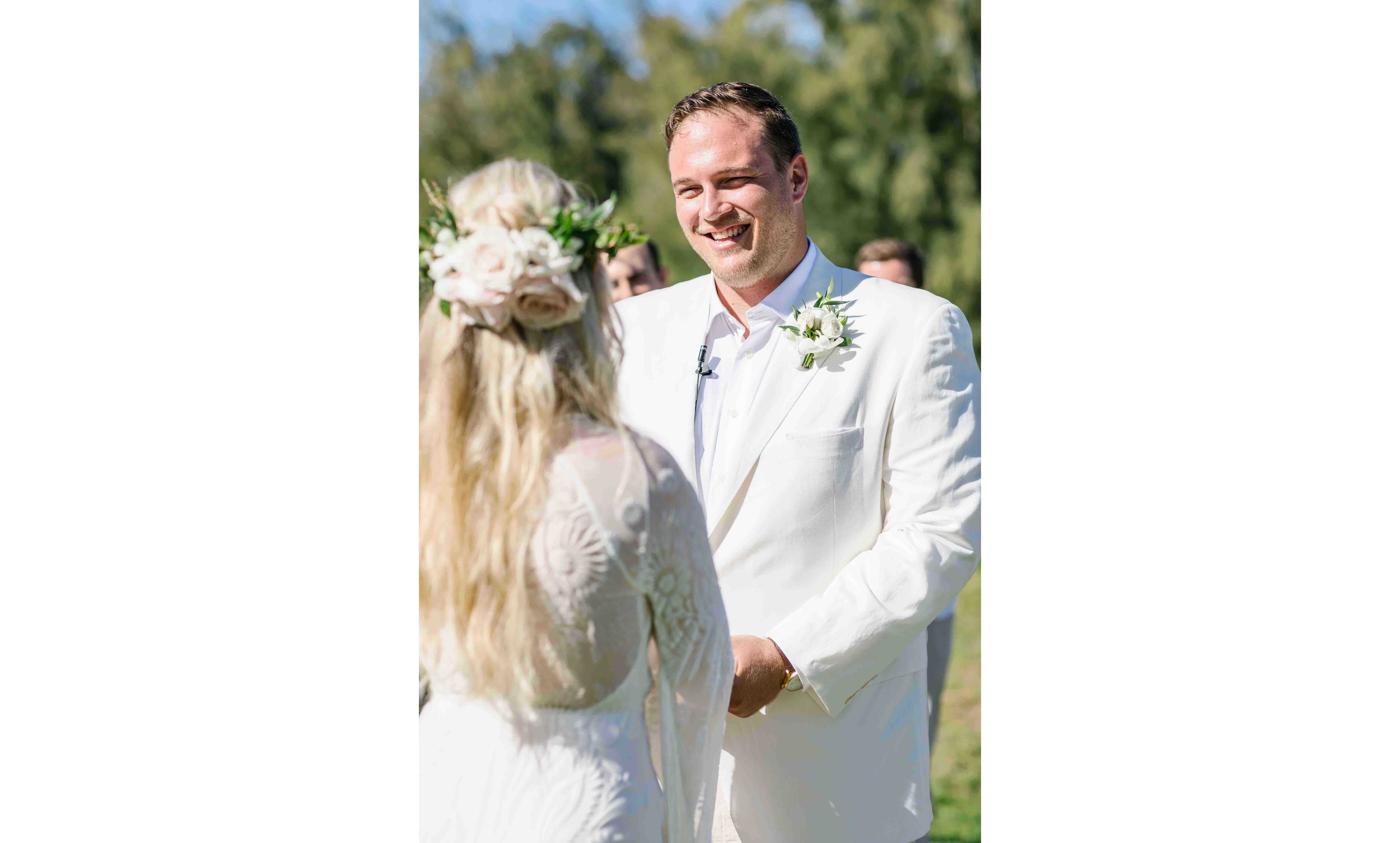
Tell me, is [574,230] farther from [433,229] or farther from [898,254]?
[898,254]

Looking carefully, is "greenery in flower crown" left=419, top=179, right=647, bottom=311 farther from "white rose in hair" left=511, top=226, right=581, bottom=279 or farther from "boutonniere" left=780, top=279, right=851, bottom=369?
"boutonniere" left=780, top=279, right=851, bottom=369

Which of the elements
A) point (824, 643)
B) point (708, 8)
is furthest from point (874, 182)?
point (824, 643)

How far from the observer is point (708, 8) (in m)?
5.11

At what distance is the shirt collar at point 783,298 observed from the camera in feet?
9.30

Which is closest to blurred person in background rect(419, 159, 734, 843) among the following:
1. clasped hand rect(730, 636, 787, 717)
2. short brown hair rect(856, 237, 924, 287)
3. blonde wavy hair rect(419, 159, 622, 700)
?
blonde wavy hair rect(419, 159, 622, 700)

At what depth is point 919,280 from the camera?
4832 millimetres

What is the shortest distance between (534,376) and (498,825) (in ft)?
2.59

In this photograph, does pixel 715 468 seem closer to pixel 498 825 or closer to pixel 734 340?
pixel 734 340

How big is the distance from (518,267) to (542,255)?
48 mm

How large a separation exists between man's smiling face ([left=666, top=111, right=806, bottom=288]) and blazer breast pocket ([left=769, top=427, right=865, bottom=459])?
0.42 m

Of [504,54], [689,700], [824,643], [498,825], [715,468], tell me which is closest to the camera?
[498,825]

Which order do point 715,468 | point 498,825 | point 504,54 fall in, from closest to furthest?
point 498,825 < point 715,468 < point 504,54

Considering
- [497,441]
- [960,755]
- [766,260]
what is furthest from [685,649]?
[960,755]

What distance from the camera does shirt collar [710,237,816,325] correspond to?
112 inches
